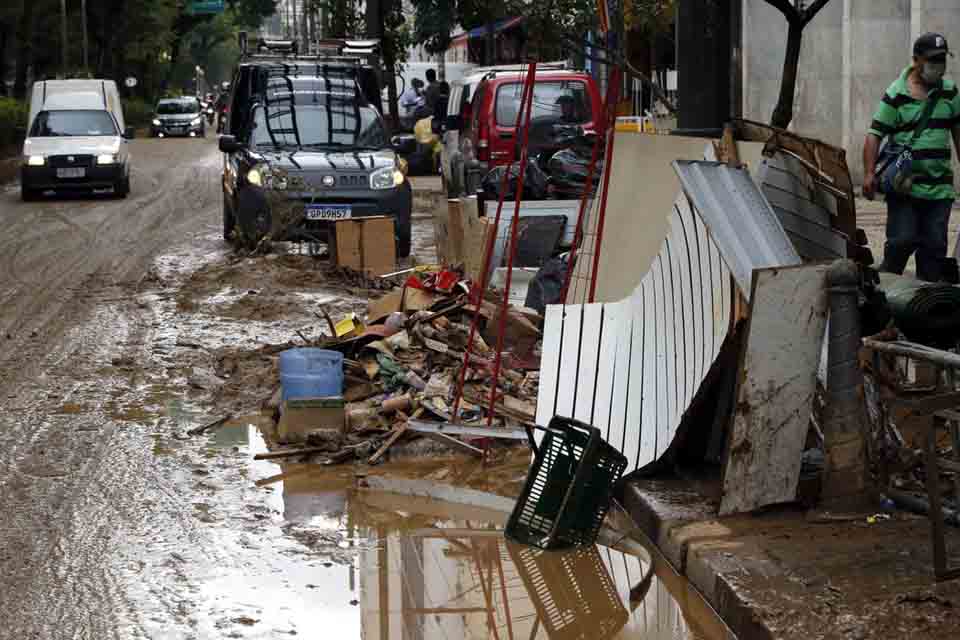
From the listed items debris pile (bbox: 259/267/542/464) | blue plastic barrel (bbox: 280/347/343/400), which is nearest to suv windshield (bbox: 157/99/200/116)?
debris pile (bbox: 259/267/542/464)

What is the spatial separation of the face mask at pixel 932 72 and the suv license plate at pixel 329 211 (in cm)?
869

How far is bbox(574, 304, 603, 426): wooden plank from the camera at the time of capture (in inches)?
285

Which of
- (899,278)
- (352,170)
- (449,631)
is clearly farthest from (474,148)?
(449,631)

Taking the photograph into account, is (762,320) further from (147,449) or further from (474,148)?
(474,148)

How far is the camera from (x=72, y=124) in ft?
88.1

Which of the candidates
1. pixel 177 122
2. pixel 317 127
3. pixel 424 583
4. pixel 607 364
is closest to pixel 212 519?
pixel 424 583

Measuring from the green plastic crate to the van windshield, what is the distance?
22.1 m

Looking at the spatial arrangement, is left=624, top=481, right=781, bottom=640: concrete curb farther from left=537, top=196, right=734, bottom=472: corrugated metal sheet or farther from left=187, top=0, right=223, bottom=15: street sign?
left=187, top=0, right=223, bottom=15: street sign

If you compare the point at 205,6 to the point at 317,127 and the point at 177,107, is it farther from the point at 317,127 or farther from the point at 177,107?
the point at 317,127

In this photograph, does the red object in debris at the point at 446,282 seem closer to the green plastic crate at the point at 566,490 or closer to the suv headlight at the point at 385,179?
the green plastic crate at the point at 566,490

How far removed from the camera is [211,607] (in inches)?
215

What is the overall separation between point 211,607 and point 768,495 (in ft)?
7.36

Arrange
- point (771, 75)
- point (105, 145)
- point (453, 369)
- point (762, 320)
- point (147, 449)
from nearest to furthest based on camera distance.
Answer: point (762, 320) < point (147, 449) < point (453, 369) < point (771, 75) < point (105, 145)

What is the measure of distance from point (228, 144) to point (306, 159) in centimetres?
101
